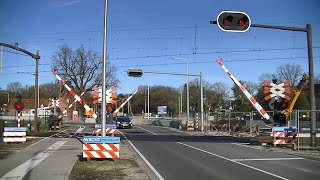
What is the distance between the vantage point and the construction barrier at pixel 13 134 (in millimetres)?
24609

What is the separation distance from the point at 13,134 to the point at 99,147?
11541 mm

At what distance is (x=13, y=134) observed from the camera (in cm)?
2486

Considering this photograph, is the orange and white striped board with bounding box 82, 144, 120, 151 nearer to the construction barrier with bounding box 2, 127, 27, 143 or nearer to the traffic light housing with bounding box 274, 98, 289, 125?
the traffic light housing with bounding box 274, 98, 289, 125

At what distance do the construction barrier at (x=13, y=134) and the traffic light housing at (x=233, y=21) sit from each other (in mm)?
14869

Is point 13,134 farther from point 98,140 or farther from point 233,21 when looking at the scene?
point 233,21

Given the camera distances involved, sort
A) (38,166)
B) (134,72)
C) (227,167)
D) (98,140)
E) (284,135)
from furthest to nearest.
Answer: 1. (134,72)
2. (284,135)
3. (98,140)
4. (227,167)
5. (38,166)

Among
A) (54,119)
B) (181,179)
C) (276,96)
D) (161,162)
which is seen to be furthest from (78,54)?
(181,179)

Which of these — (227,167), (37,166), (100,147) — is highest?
(100,147)

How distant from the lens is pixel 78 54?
69.0 meters

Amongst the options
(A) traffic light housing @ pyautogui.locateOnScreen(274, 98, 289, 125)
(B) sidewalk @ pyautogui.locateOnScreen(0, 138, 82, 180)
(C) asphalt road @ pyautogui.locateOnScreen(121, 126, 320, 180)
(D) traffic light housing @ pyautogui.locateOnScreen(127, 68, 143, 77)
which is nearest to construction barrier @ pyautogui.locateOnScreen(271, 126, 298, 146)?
(A) traffic light housing @ pyautogui.locateOnScreen(274, 98, 289, 125)

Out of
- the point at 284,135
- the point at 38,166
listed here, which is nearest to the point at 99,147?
the point at 38,166

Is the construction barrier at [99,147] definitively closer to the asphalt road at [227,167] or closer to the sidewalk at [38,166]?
the sidewalk at [38,166]

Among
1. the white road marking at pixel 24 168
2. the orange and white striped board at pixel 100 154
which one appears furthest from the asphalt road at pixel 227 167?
the white road marking at pixel 24 168

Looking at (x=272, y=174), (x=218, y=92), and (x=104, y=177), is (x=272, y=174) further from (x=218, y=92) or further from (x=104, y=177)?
(x=218, y=92)
